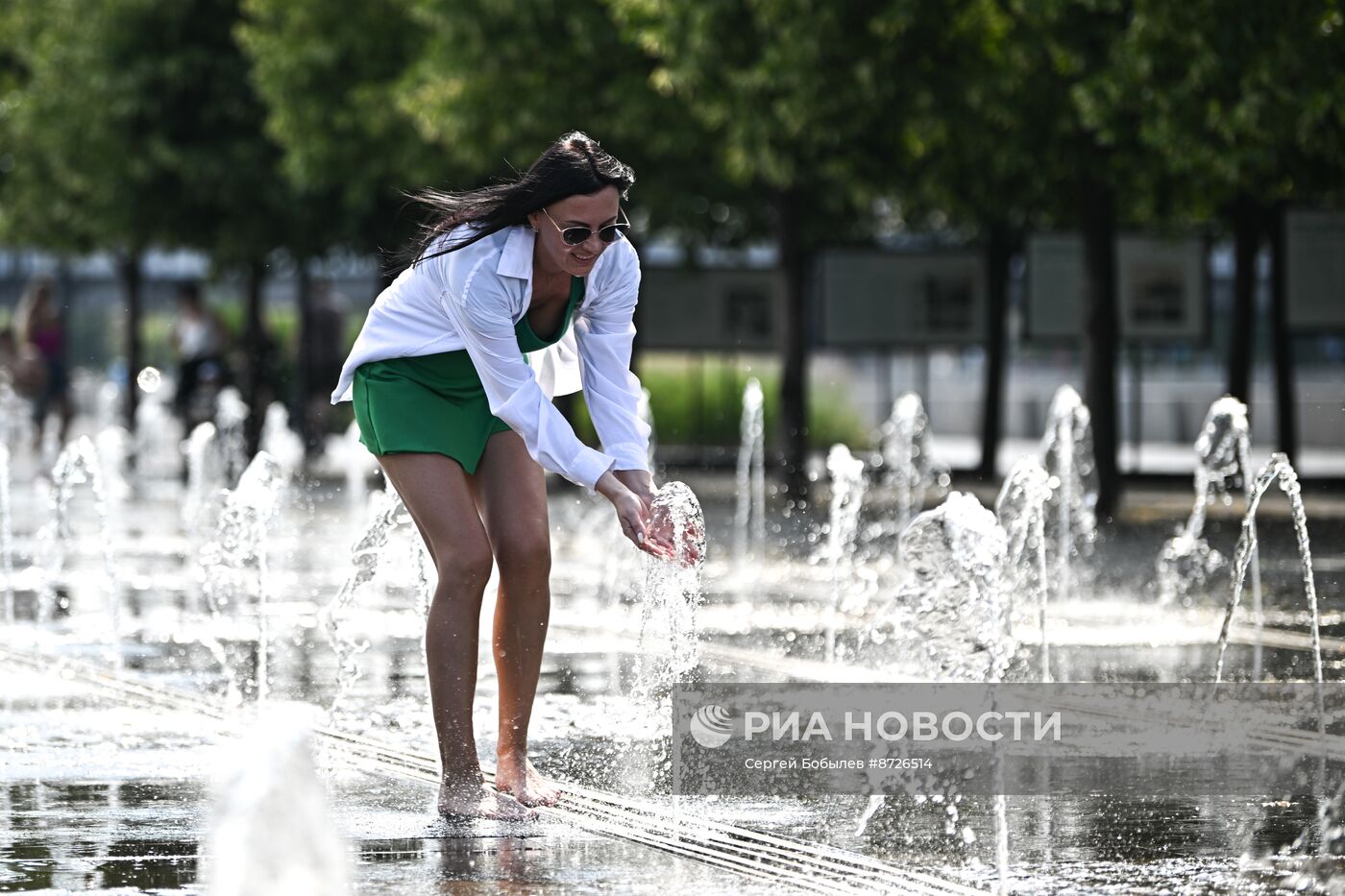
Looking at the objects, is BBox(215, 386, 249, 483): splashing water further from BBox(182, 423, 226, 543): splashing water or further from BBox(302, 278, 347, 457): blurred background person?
BBox(302, 278, 347, 457): blurred background person

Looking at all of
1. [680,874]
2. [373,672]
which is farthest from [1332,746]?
[373,672]

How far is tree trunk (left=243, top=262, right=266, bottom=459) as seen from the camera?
2542 cm

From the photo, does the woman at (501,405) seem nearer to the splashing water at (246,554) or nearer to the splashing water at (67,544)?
the splashing water at (246,554)

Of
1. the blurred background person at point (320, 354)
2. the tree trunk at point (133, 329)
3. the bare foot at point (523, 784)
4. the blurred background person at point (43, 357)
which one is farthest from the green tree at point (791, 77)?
the tree trunk at point (133, 329)

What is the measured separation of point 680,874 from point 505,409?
3.89 feet

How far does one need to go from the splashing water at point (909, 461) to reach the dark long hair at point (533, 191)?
9.51 meters

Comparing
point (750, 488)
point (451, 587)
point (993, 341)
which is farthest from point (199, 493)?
point (451, 587)

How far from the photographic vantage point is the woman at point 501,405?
540 cm

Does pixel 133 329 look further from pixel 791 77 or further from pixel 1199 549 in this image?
pixel 1199 549

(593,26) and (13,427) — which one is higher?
(593,26)

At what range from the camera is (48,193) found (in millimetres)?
26656

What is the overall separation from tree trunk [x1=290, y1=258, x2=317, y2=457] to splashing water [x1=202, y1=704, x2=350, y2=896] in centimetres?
2190

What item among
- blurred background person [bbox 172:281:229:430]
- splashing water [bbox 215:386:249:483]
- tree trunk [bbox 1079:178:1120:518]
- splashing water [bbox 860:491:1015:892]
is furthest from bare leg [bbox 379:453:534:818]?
blurred background person [bbox 172:281:229:430]

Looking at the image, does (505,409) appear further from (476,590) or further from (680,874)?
(680,874)
